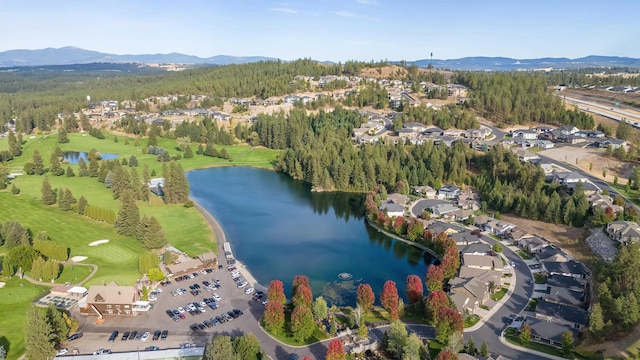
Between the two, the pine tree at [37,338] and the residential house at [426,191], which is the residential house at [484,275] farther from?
the pine tree at [37,338]

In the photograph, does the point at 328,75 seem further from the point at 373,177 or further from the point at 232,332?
the point at 232,332

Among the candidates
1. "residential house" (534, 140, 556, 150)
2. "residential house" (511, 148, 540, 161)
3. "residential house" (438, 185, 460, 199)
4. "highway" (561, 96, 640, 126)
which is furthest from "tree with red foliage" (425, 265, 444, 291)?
"highway" (561, 96, 640, 126)

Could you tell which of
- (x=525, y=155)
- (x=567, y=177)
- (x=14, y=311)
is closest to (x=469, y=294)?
(x=567, y=177)

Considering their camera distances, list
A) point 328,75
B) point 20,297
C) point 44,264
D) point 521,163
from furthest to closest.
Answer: point 328,75
point 521,163
point 44,264
point 20,297

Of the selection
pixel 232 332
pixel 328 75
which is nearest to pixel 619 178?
pixel 232 332

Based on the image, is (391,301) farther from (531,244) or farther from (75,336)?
(75,336)

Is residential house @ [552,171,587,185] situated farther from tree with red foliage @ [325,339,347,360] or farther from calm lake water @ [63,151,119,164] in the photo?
calm lake water @ [63,151,119,164]
